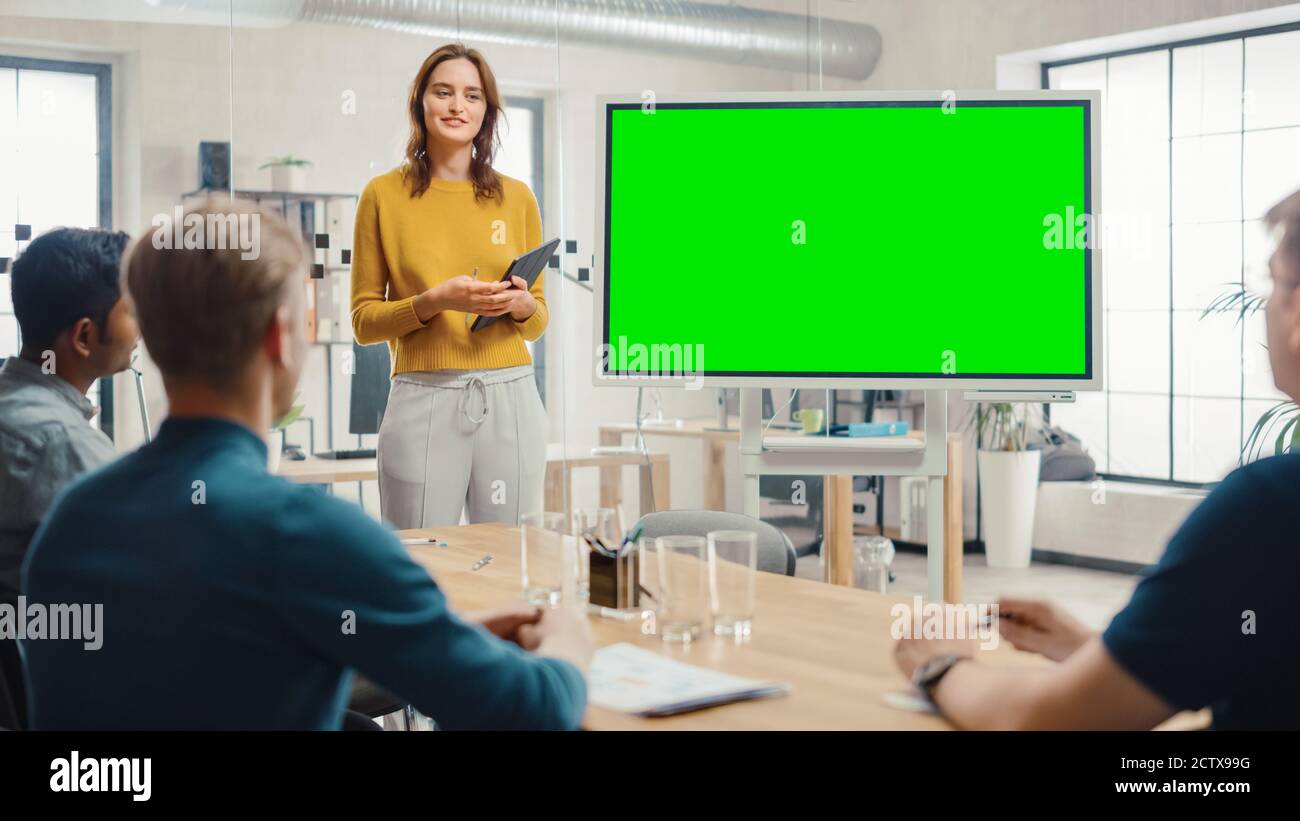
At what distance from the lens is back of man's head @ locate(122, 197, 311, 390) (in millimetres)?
1171

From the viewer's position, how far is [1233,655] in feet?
3.61

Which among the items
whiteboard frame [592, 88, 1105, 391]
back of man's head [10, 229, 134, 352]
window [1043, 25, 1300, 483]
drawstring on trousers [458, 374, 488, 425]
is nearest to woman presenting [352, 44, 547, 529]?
drawstring on trousers [458, 374, 488, 425]

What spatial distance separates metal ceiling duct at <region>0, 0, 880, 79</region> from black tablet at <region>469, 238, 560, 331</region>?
2482mm

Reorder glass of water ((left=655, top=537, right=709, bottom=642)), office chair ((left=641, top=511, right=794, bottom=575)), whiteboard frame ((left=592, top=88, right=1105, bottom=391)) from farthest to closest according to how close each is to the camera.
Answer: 1. whiteboard frame ((left=592, top=88, right=1105, bottom=391))
2. office chair ((left=641, top=511, right=794, bottom=575))
3. glass of water ((left=655, top=537, right=709, bottom=642))

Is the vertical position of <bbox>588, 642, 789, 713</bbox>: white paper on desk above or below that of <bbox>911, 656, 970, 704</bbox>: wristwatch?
below


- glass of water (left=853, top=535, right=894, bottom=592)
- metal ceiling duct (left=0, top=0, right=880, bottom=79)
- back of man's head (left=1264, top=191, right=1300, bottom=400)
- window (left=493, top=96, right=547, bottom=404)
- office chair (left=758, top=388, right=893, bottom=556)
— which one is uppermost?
metal ceiling duct (left=0, top=0, right=880, bottom=79)

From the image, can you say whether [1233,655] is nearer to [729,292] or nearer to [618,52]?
[729,292]

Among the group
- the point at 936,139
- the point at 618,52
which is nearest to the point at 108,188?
the point at 618,52

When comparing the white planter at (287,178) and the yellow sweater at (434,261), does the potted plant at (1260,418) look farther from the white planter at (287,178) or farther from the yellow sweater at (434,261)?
the white planter at (287,178)

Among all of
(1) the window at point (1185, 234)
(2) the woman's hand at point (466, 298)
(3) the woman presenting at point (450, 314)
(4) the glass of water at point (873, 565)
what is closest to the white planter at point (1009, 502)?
(1) the window at point (1185, 234)

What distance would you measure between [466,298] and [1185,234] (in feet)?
15.6

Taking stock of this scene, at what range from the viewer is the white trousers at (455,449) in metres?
3.03

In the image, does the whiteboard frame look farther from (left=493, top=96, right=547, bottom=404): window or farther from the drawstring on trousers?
(left=493, top=96, right=547, bottom=404): window

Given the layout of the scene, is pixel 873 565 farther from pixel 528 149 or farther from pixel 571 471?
pixel 528 149
